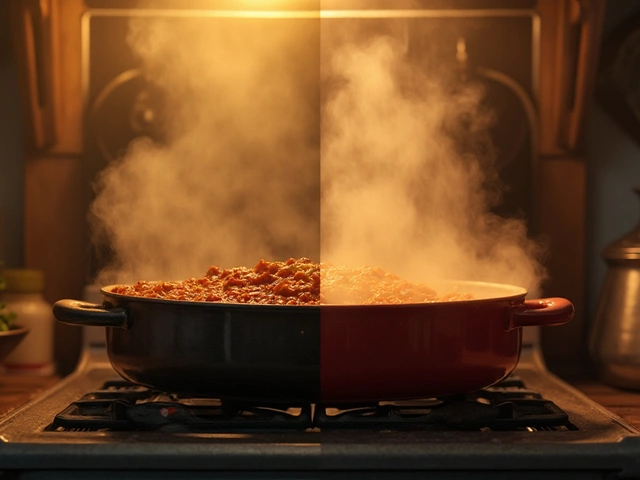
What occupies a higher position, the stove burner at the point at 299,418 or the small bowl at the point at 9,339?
the small bowl at the point at 9,339

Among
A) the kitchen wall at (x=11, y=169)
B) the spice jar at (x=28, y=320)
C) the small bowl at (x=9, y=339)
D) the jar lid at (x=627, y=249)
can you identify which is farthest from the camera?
the kitchen wall at (x=11, y=169)

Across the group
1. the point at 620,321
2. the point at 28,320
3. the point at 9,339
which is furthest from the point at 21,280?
the point at 620,321

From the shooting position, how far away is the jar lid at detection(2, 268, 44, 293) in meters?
1.59

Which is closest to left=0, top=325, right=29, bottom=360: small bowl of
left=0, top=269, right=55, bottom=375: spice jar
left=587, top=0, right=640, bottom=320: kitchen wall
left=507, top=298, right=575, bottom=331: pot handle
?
left=0, top=269, right=55, bottom=375: spice jar

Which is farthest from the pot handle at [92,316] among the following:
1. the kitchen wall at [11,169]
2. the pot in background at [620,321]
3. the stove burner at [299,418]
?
the pot in background at [620,321]

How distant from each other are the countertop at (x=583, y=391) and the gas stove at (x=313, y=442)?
13 cm

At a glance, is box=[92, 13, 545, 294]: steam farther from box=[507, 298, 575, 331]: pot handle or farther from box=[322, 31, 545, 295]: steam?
box=[507, 298, 575, 331]: pot handle

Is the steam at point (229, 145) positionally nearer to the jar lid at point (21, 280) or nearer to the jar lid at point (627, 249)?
the jar lid at point (21, 280)

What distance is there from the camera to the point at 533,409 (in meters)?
1.13

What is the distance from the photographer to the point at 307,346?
3.14 feet

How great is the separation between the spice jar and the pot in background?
43.4 inches

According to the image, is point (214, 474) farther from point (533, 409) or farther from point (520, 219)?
point (520, 219)

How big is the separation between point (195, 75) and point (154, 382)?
84 centimetres

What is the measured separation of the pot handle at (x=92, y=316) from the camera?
1021 millimetres
